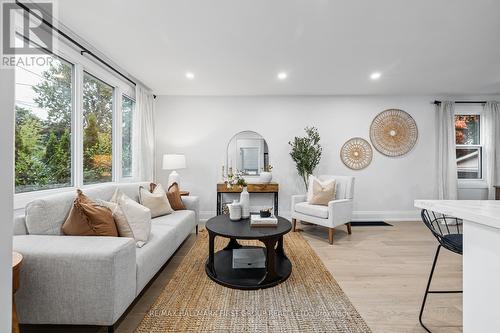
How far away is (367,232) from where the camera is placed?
364 cm

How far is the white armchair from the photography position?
3.16 m

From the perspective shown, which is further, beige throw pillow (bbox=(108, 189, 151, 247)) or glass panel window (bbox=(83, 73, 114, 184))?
glass panel window (bbox=(83, 73, 114, 184))

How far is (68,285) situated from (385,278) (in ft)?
8.35

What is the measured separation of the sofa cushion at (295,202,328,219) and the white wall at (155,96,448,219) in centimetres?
95

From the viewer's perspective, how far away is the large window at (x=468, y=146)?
4.50m

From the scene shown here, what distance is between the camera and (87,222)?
1.65m

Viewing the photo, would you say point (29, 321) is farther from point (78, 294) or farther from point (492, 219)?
point (492, 219)

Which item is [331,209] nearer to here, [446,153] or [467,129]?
[446,153]

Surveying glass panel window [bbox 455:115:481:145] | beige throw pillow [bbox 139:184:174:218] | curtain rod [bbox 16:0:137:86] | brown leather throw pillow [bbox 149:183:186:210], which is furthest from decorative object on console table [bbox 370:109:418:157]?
curtain rod [bbox 16:0:137:86]

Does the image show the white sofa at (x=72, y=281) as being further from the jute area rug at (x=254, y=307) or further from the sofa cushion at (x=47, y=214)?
the jute area rug at (x=254, y=307)

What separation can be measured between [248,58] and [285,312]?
273 cm

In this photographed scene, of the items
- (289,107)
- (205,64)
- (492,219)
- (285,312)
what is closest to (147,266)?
(285,312)

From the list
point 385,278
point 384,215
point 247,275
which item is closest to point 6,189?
point 247,275

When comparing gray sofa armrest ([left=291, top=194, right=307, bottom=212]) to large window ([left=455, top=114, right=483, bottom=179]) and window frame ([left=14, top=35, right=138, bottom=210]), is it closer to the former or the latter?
window frame ([left=14, top=35, right=138, bottom=210])
